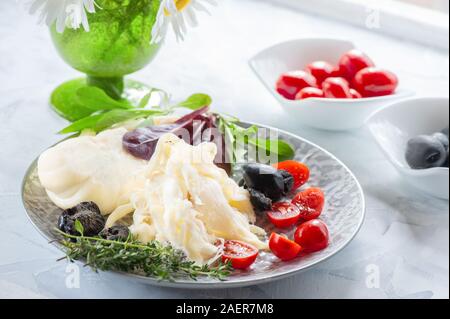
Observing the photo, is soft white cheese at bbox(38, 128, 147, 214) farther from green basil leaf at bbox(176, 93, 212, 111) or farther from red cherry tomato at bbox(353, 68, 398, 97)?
red cherry tomato at bbox(353, 68, 398, 97)

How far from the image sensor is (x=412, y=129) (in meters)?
1.54

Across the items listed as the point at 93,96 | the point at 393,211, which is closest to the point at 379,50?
the point at 393,211

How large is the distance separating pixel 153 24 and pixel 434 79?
2.62 ft

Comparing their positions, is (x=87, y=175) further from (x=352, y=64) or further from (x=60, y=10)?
(x=352, y=64)

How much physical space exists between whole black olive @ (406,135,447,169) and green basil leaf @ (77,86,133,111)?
0.54 m

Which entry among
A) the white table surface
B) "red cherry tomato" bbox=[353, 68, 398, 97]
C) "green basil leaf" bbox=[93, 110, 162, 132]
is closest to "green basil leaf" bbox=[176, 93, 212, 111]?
"green basil leaf" bbox=[93, 110, 162, 132]

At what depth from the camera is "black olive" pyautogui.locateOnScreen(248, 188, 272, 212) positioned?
1.20 meters

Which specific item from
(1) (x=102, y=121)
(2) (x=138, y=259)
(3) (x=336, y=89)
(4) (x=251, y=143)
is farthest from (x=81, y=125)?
(3) (x=336, y=89)

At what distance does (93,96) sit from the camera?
Answer: 55.7 inches

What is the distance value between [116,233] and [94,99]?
16.0 inches

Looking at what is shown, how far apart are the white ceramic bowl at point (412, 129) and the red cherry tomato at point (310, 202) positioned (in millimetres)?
213

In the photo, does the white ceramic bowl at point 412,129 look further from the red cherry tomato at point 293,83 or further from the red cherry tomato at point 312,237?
the red cherry tomato at point 312,237

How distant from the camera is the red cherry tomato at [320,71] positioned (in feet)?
5.38

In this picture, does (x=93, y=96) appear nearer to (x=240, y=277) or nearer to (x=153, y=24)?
(x=153, y=24)
